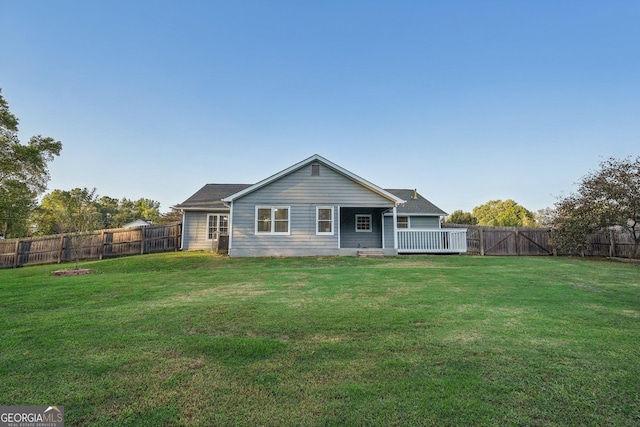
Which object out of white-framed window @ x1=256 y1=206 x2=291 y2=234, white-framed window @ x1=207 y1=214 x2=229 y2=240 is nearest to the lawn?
white-framed window @ x1=256 y1=206 x2=291 y2=234

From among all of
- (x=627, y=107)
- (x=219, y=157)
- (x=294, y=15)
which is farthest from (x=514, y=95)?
(x=219, y=157)

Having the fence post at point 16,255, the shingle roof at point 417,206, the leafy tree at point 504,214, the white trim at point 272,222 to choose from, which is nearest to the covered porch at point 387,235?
the shingle roof at point 417,206

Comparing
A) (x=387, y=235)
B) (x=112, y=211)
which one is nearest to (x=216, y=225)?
(x=387, y=235)

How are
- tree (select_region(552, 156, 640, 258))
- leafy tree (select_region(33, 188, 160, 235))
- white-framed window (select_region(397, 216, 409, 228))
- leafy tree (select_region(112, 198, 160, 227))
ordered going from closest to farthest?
tree (select_region(552, 156, 640, 258))
white-framed window (select_region(397, 216, 409, 228))
leafy tree (select_region(33, 188, 160, 235))
leafy tree (select_region(112, 198, 160, 227))

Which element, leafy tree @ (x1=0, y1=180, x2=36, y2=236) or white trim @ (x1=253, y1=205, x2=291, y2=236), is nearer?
white trim @ (x1=253, y1=205, x2=291, y2=236)

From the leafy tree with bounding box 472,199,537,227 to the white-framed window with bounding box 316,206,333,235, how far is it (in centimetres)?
3453

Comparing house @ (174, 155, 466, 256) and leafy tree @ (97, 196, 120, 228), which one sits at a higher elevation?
leafy tree @ (97, 196, 120, 228)

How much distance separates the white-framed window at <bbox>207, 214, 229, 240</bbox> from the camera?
18.1 m

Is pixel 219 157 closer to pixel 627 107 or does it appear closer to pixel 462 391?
pixel 462 391

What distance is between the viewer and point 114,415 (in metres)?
2.23

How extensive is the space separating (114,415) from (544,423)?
10.7 feet

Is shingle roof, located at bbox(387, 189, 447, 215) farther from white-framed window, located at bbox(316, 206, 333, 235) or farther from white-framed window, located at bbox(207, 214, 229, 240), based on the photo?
white-framed window, located at bbox(207, 214, 229, 240)

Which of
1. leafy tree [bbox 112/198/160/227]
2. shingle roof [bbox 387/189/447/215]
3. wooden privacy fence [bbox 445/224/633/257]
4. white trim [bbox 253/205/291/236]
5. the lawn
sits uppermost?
leafy tree [bbox 112/198/160/227]

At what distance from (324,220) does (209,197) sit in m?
9.21
